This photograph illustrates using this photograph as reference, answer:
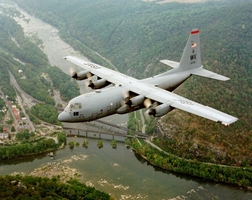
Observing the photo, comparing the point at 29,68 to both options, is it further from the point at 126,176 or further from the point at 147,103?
the point at 147,103

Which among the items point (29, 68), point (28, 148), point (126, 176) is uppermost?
point (29, 68)

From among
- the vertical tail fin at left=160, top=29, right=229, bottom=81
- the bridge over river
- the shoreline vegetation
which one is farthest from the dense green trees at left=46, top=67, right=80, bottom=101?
the vertical tail fin at left=160, top=29, right=229, bottom=81

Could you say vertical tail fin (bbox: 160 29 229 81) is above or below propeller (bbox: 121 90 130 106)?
above

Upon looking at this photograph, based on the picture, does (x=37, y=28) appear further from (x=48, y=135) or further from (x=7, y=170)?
(x=7, y=170)

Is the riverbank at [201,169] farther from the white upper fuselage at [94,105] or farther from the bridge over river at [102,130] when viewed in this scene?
the white upper fuselage at [94,105]

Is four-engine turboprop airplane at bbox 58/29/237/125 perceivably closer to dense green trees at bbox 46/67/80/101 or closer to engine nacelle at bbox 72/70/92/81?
engine nacelle at bbox 72/70/92/81

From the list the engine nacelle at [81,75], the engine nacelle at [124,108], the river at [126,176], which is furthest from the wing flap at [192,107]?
the river at [126,176]

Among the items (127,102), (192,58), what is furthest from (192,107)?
(192,58)
